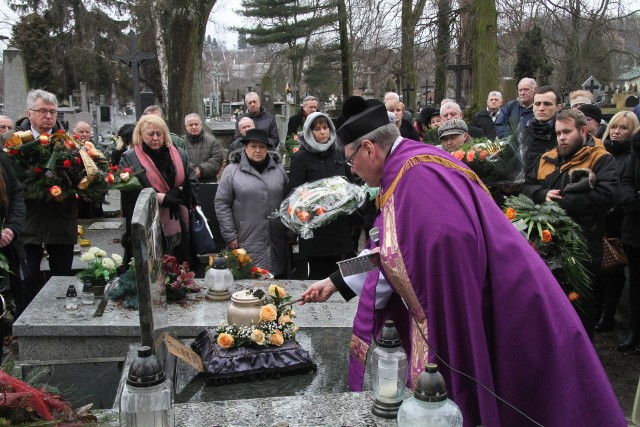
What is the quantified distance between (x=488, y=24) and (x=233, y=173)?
36.3 ft

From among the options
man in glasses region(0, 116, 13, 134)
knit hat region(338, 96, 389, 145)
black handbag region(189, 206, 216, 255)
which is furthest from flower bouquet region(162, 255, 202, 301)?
man in glasses region(0, 116, 13, 134)

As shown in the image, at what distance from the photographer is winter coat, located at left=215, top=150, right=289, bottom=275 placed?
6641 millimetres

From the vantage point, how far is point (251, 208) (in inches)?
262

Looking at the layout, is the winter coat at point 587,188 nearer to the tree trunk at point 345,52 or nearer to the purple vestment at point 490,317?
the purple vestment at point 490,317

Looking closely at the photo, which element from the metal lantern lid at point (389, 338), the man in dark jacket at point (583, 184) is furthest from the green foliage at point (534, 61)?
the metal lantern lid at point (389, 338)

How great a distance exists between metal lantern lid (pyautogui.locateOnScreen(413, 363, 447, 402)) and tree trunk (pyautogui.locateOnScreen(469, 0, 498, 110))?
1355cm

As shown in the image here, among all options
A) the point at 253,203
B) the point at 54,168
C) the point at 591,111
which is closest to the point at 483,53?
the point at 591,111

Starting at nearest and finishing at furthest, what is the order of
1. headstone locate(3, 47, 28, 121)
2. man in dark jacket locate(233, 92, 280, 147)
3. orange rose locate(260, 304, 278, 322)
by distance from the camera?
orange rose locate(260, 304, 278, 322) → man in dark jacket locate(233, 92, 280, 147) → headstone locate(3, 47, 28, 121)

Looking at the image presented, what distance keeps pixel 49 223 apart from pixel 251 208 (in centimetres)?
177

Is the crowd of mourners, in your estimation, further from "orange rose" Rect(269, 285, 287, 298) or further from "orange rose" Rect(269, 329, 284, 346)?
"orange rose" Rect(269, 329, 284, 346)

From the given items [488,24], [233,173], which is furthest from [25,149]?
[488,24]

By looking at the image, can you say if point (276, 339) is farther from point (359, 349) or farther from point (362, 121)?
point (362, 121)

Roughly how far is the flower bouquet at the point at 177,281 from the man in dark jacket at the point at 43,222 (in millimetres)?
1461

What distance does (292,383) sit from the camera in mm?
3918
